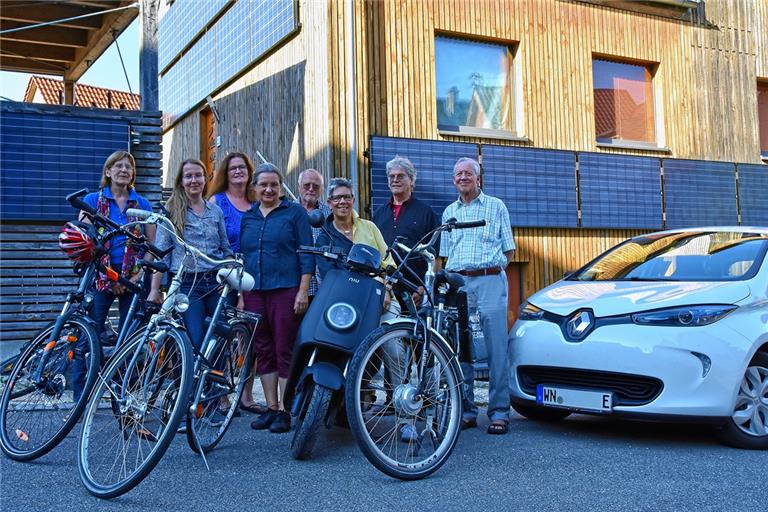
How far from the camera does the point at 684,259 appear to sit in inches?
224

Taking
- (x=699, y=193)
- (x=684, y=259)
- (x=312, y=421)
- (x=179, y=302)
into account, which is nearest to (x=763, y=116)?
(x=699, y=193)

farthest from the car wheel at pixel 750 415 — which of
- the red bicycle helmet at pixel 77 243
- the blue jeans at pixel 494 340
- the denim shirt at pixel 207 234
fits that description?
the red bicycle helmet at pixel 77 243

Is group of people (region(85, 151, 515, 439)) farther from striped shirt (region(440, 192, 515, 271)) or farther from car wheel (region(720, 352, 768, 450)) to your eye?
car wheel (region(720, 352, 768, 450))

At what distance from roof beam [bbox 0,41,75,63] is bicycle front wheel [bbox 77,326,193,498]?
31.1 ft

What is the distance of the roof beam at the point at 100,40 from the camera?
9.84m

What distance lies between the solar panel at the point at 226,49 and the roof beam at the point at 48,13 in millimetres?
2153

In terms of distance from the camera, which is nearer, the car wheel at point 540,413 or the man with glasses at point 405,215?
the man with glasses at point 405,215

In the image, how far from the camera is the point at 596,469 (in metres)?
4.24

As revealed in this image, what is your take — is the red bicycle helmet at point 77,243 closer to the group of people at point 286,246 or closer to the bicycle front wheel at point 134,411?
the group of people at point 286,246

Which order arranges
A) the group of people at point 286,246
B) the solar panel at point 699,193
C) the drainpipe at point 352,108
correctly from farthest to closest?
the solar panel at point 699,193 < the drainpipe at point 352,108 < the group of people at point 286,246

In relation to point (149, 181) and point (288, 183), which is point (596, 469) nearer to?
point (149, 181)

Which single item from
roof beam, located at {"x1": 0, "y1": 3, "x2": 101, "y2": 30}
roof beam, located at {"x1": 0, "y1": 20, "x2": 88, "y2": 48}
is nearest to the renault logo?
roof beam, located at {"x1": 0, "y1": 3, "x2": 101, "y2": 30}

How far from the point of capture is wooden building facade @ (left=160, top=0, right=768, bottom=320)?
31.1ft

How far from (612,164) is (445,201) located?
3001mm
